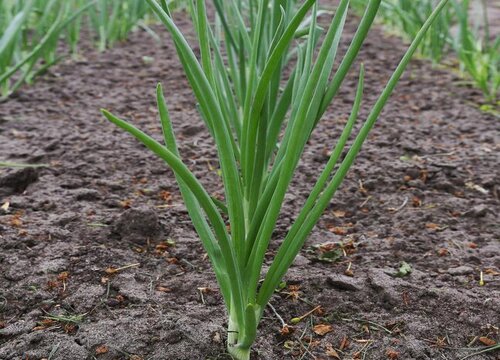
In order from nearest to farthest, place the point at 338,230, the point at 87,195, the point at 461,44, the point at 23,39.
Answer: the point at 338,230, the point at 87,195, the point at 23,39, the point at 461,44

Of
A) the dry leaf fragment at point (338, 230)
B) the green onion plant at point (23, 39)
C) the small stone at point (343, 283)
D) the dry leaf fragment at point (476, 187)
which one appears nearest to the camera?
the small stone at point (343, 283)

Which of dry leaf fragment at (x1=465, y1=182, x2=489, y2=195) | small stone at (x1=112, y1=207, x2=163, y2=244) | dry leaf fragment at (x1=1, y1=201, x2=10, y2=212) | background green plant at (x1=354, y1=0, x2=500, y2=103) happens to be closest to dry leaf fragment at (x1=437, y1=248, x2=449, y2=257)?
dry leaf fragment at (x1=465, y1=182, x2=489, y2=195)

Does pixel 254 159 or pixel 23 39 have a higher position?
pixel 254 159

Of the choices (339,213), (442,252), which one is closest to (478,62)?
(339,213)

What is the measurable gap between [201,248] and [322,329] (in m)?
0.36

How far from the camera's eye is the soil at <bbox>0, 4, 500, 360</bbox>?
42.0 inches

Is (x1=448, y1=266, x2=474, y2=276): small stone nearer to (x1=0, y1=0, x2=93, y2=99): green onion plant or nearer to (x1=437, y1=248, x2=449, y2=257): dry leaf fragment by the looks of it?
(x1=437, y1=248, x2=449, y2=257): dry leaf fragment

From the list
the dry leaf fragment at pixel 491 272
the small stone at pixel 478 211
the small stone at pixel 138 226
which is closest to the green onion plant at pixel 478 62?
the small stone at pixel 478 211

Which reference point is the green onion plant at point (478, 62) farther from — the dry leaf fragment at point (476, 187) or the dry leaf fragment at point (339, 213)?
the dry leaf fragment at point (339, 213)

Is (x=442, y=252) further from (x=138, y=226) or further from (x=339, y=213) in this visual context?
(x=138, y=226)

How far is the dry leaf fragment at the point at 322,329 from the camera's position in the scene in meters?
1.09

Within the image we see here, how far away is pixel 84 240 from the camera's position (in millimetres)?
1356

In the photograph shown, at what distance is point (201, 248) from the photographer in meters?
1.36

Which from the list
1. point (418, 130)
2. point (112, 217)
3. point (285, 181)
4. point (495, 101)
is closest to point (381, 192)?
point (418, 130)
